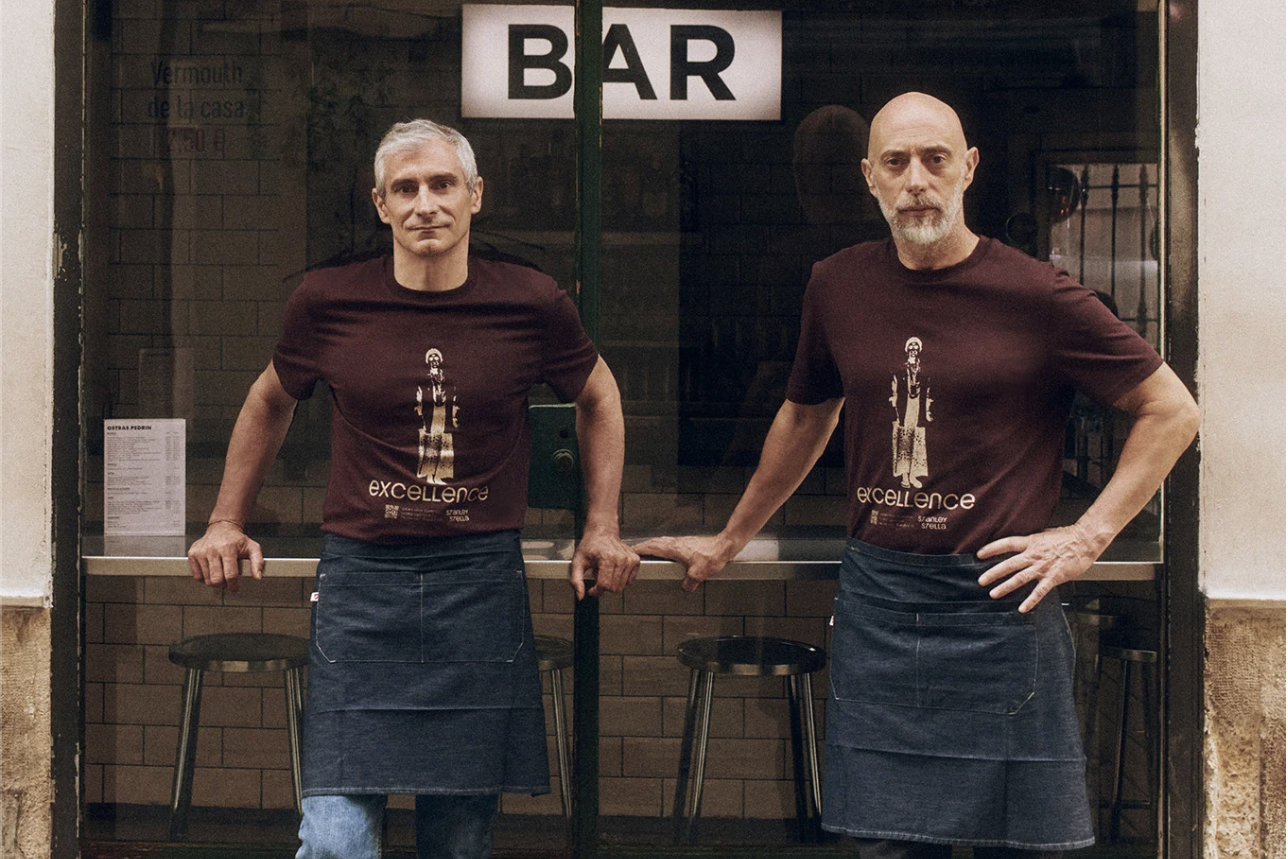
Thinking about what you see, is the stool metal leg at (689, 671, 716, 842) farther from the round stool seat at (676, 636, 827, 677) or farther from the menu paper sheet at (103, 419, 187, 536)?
the menu paper sheet at (103, 419, 187, 536)

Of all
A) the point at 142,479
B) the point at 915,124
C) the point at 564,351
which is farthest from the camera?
the point at 142,479

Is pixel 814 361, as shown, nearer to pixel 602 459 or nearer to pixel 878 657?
pixel 602 459

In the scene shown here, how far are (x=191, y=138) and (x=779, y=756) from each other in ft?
7.72

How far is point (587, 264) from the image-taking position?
3.46 m

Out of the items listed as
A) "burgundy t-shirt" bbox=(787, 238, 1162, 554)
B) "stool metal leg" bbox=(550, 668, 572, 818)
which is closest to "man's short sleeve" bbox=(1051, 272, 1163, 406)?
"burgundy t-shirt" bbox=(787, 238, 1162, 554)

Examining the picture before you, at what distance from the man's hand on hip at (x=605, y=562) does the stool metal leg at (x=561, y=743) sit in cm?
60

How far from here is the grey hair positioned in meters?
2.91

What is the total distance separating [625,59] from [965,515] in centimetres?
161

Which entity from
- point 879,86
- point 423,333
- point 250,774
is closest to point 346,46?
point 423,333

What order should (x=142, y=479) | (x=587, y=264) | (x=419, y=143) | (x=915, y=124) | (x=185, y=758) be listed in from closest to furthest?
(x=915, y=124) < (x=419, y=143) < (x=587, y=264) < (x=142, y=479) < (x=185, y=758)

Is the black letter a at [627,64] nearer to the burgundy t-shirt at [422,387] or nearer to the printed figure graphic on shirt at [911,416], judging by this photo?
the burgundy t-shirt at [422,387]

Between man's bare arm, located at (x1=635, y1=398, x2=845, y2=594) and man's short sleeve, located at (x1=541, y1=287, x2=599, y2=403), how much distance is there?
45 centimetres

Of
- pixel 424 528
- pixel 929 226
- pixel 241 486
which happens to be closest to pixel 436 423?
pixel 424 528

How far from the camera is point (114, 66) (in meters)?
3.58
